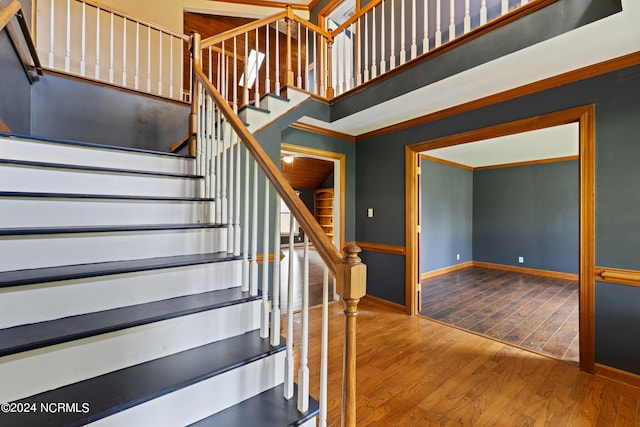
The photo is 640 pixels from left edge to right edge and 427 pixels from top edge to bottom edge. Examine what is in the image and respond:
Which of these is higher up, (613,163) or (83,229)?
(613,163)

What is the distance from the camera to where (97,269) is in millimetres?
1301

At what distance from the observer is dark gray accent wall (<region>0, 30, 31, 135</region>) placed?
1902 mm

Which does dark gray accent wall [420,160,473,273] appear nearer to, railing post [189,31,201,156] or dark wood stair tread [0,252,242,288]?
railing post [189,31,201,156]

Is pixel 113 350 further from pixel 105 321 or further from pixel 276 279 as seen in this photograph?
pixel 276 279

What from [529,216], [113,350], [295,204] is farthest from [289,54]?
[529,216]

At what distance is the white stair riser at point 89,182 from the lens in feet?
4.92

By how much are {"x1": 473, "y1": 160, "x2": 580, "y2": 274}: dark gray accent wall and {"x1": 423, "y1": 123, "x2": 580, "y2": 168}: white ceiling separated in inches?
13.9

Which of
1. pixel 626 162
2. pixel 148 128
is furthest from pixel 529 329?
pixel 148 128

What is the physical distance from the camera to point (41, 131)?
2.57 meters

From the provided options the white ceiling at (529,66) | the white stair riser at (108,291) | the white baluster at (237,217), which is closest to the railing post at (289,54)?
the white ceiling at (529,66)

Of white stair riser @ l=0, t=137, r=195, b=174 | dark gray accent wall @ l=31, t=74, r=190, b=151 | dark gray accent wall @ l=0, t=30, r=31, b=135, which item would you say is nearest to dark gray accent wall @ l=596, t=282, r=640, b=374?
white stair riser @ l=0, t=137, r=195, b=174

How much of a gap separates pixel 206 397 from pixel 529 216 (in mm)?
6327

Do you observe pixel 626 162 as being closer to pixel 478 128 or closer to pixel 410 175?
pixel 478 128

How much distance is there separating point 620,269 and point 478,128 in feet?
5.22
